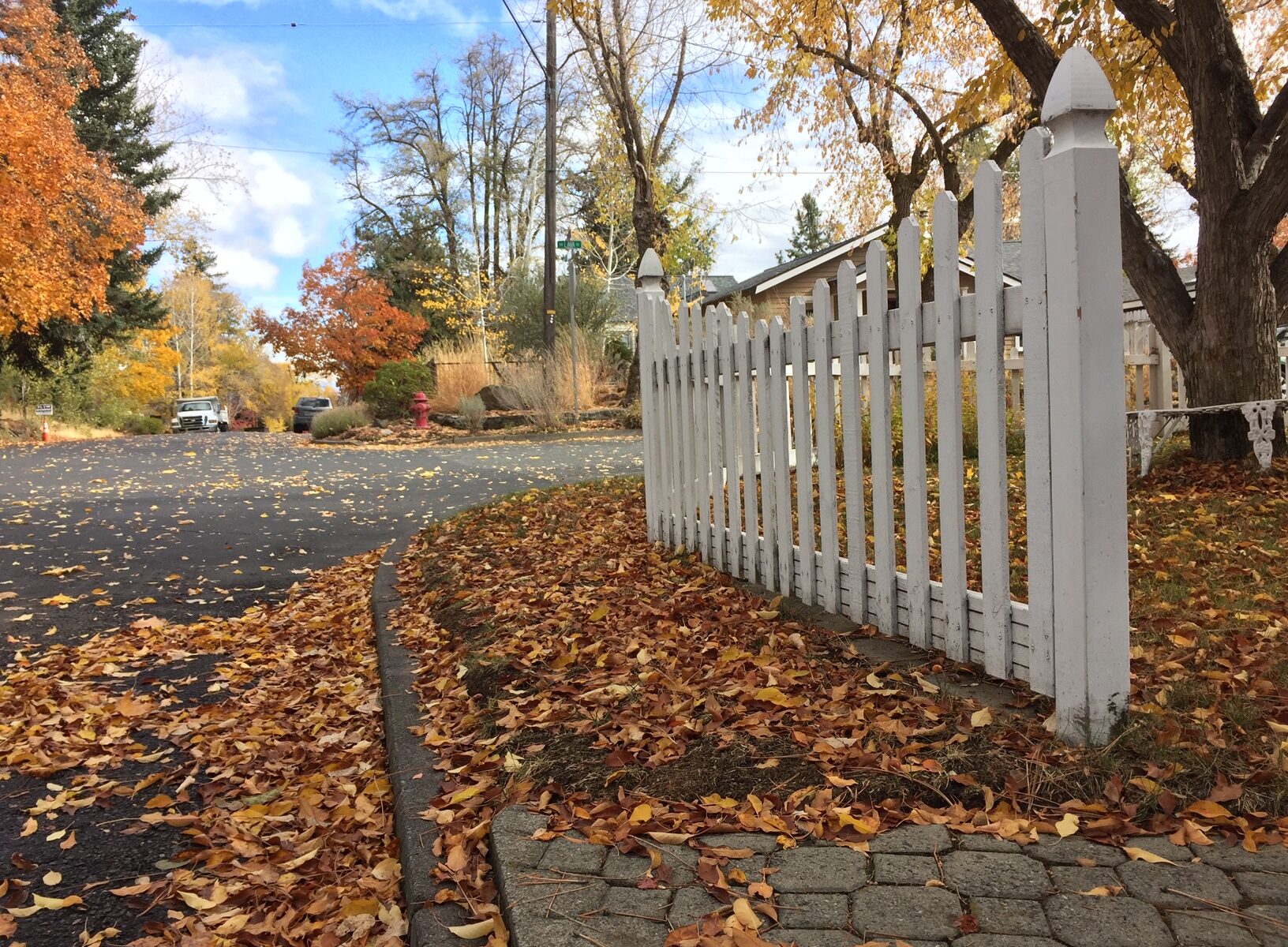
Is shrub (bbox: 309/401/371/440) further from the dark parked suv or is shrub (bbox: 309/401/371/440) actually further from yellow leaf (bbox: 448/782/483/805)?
yellow leaf (bbox: 448/782/483/805)

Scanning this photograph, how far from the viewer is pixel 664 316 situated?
5.73 m

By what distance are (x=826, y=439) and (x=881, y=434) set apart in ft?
1.33

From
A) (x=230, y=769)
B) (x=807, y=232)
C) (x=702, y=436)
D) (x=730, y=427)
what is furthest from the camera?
(x=807, y=232)

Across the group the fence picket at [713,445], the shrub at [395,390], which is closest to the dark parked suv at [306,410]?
the shrub at [395,390]

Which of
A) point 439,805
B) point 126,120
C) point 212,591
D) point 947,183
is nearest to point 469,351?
point 947,183

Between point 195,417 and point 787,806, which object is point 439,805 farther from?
point 195,417

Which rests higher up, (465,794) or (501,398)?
(501,398)

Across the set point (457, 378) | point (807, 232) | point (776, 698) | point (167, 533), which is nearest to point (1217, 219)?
point (776, 698)

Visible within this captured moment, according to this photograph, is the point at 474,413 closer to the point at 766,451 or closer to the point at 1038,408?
the point at 766,451

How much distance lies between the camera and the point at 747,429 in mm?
4570

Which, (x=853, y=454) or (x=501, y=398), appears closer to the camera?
(x=853, y=454)

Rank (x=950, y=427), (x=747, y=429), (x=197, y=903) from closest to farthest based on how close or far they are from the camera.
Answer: (x=197, y=903) < (x=950, y=427) < (x=747, y=429)

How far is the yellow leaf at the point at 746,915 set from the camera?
1.90m

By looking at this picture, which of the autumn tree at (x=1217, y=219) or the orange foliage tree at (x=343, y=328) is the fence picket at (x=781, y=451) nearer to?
the autumn tree at (x=1217, y=219)
